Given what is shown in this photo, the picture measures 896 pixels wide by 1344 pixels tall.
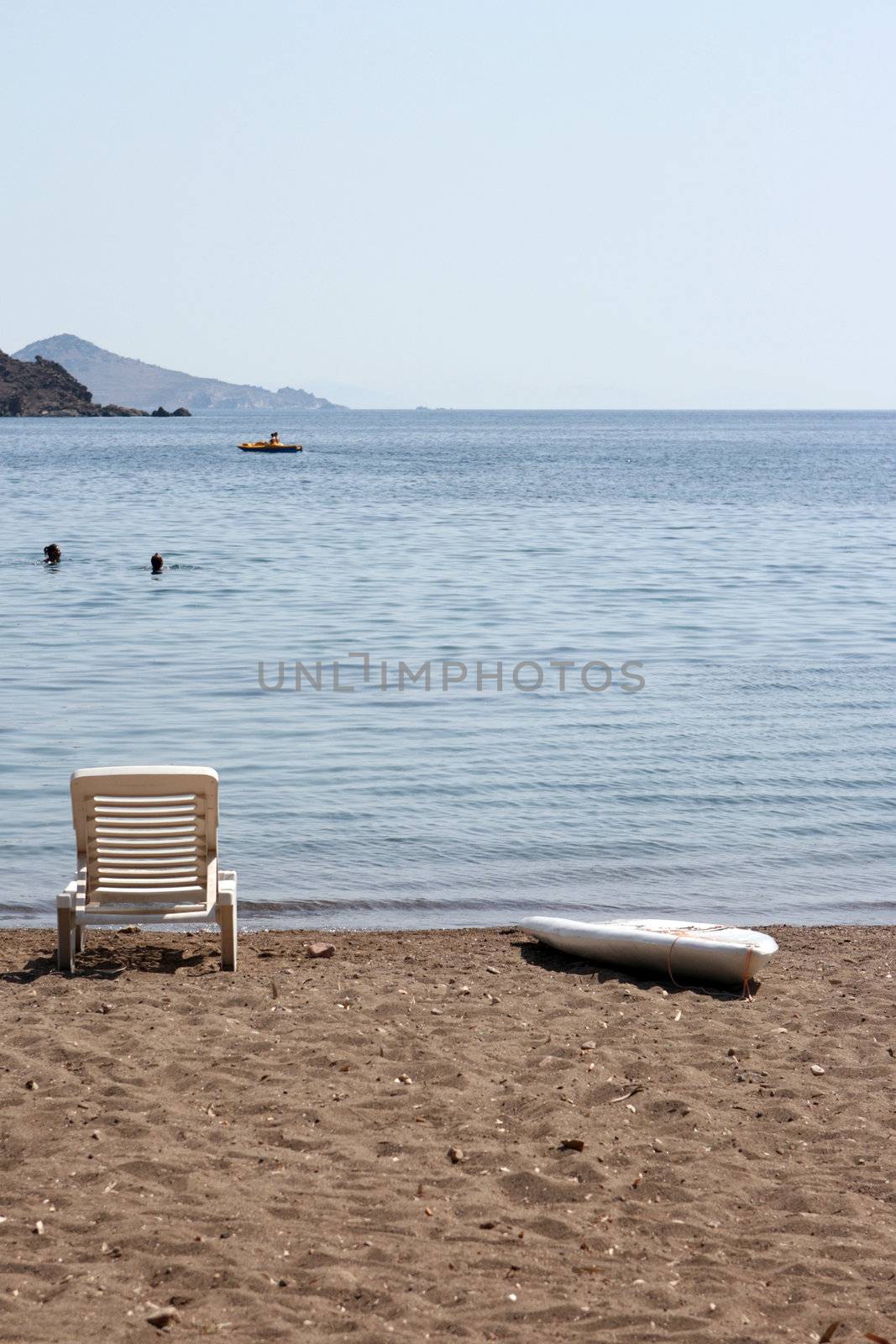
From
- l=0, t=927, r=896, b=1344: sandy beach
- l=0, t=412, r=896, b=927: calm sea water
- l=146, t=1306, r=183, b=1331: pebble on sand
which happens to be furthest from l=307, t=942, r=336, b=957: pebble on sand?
l=146, t=1306, r=183, b=1331: pebble on sand

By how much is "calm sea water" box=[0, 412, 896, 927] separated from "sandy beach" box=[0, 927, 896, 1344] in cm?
259

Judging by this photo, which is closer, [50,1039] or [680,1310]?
[680,1310]

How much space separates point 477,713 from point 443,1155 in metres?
11.4

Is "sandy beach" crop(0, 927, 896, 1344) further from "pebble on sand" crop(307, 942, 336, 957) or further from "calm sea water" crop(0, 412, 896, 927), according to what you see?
"calm sea water" crop(0, 412, 896, 927)

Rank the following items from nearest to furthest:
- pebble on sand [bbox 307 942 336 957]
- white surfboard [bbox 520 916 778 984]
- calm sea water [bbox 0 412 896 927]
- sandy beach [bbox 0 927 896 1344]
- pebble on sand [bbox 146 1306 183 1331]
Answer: pebble on sand [bbox 146 1306 183 1331], sandy beach [bbox 0 927 896 1344], white surfboard [bbox 520 916 778 984], pebble on sand [bbox 307 942 336 957], calm sea water [bbox 0 412 896 927]

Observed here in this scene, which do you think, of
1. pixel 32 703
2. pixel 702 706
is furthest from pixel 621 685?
pixel 32 703

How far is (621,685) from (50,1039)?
13.0m

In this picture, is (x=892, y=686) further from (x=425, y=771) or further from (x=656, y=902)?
(x=656, y=902)

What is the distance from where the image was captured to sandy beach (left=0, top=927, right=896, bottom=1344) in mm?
4391

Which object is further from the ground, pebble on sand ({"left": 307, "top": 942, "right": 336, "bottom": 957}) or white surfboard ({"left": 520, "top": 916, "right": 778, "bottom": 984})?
white surfboard ({"left": 520, "top": 916, "right": 778, "bottom": 984})

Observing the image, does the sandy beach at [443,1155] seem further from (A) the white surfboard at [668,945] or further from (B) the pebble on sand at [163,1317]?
(A) the white surfboard at [668,945]

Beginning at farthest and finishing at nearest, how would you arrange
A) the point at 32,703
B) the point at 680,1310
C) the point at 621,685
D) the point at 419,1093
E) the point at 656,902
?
the point at 621,685 → the point at 32,703 → the point at 656,902 → the point at 419,1093 → the point at 680,1310

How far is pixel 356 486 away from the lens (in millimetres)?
71062

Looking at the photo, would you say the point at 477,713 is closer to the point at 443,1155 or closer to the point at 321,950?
the point at 321,950
